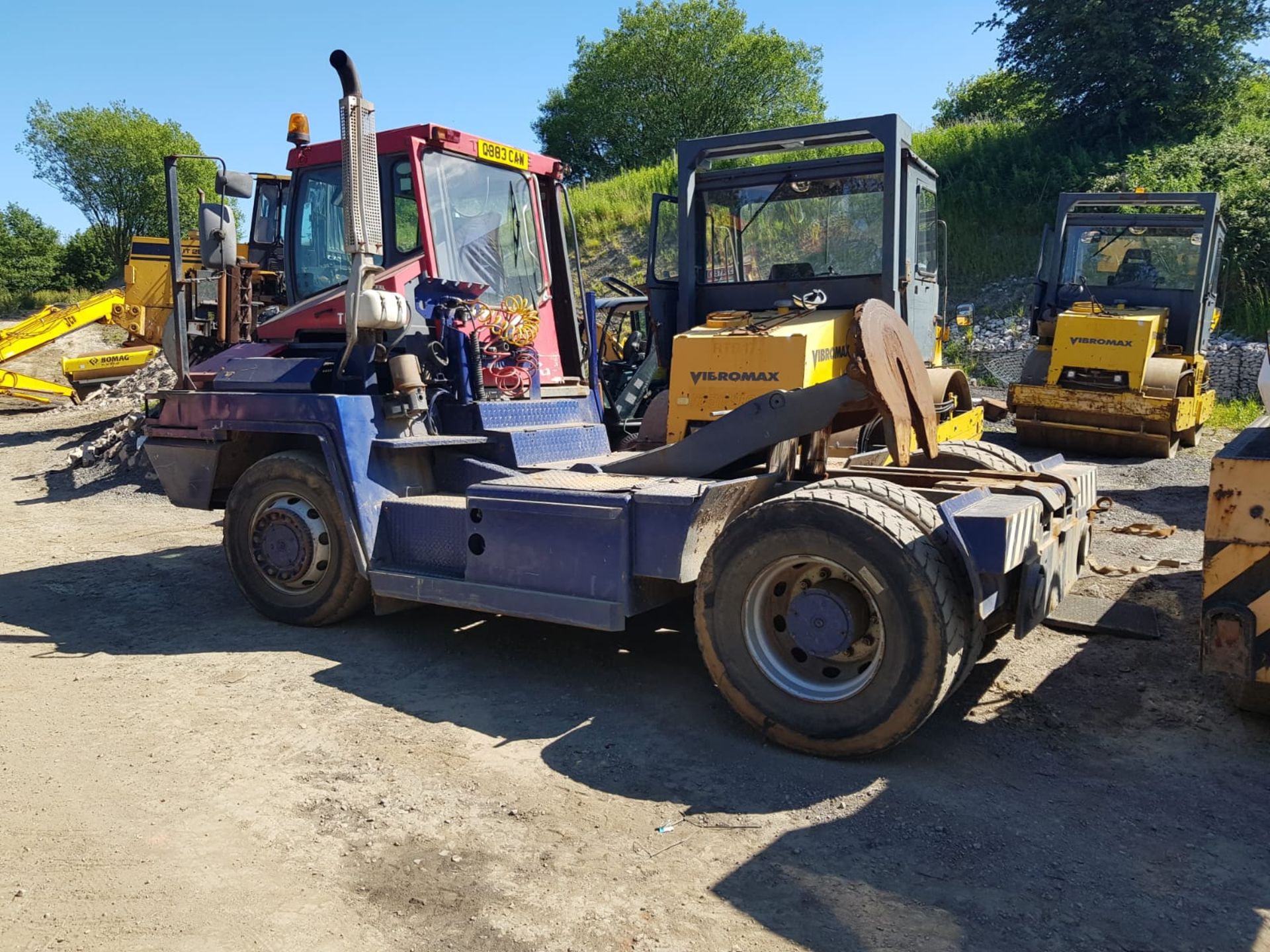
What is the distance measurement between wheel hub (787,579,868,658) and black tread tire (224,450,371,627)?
277 centimetres

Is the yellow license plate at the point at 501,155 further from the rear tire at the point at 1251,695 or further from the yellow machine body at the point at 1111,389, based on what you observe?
the yellow machine body at the point at 1111,389

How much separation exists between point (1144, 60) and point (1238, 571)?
21.4 metres

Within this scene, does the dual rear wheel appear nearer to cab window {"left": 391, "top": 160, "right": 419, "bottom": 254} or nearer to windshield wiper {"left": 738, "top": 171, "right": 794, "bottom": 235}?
cab window {"left": 391, "top": 160, "right": 419, "bottom": 254}

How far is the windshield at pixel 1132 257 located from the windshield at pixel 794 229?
631cm

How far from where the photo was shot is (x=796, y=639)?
4.19 metres

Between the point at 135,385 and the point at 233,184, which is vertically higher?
the point at 233,184

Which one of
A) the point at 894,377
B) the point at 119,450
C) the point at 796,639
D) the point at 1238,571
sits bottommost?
the point at 796,639

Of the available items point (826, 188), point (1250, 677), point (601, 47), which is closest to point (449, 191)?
point (826, 188)

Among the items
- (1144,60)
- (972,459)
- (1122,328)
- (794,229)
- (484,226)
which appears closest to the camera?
(972,459)

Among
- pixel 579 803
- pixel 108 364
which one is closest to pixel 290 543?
pixel 579 803

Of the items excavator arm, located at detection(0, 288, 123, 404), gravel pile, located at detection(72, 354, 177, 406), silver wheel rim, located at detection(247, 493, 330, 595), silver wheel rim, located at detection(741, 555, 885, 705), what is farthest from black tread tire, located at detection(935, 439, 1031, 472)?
excavator arm, located at detection(0, 288, 123, 404)

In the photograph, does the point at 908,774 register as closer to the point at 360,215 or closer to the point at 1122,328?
the point at 360,215

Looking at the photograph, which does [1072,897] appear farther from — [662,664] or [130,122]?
[130,122]

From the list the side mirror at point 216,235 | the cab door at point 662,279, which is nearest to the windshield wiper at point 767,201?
the cab door at point 662,279
